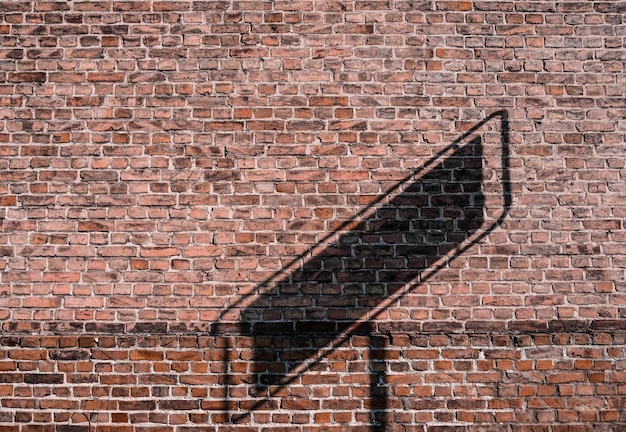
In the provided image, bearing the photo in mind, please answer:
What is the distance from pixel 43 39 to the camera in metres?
3.46

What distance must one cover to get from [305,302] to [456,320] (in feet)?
3.26

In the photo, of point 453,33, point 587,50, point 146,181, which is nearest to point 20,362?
point 146,181

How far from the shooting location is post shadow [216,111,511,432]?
329cm

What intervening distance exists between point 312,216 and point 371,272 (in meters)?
0.54

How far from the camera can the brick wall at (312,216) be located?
3.28 m

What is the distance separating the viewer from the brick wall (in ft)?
10.8

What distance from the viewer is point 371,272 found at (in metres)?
3.35

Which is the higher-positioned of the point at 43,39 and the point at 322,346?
the point at 43,39

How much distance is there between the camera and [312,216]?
11.0ft

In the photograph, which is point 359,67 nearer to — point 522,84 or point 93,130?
point 522,84

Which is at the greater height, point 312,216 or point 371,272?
point 312,216

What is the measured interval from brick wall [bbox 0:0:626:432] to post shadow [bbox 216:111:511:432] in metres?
0.01

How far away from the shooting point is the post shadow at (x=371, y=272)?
10.8 feet

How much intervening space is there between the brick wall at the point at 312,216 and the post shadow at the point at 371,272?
0.01 metres
